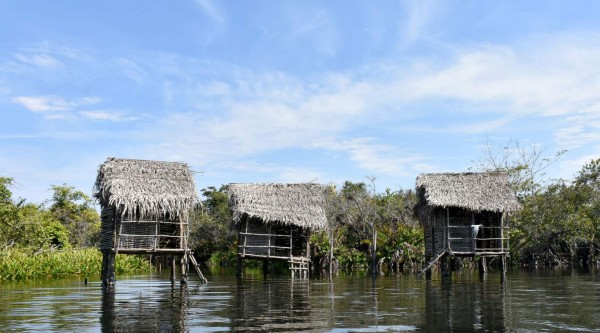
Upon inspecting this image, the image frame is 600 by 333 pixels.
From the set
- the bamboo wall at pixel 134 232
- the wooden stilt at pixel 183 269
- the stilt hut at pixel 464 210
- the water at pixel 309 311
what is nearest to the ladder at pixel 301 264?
the stilt hut at pixel 464 210

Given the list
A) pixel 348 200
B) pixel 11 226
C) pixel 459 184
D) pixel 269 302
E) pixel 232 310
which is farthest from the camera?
pixel 348 200

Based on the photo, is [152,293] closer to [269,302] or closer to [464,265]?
[269,302]

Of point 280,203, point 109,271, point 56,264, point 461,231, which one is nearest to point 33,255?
point 56,264

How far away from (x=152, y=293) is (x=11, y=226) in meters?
13.7

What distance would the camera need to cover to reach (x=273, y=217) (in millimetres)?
26125

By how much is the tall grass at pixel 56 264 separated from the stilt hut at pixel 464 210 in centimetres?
1621

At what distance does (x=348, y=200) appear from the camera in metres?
40.5

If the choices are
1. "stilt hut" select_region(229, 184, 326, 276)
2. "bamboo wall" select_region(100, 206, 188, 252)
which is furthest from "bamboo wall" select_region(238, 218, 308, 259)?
"bamboo wall" select_region(100, 206, 188, 252)

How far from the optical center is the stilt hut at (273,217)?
1034 inches

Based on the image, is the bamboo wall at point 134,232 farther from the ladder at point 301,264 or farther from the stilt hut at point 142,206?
the ladder at point 301,264

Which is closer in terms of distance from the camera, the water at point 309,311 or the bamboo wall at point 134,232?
the water at point 309,311

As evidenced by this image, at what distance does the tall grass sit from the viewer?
26.1 metres

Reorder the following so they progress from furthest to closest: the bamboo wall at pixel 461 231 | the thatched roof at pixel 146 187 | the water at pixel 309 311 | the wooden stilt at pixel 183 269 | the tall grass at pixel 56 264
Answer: the tall grass at pixel 56 264 < the bamboo wall at pixel 461 231 < the wooden stilt at pixel 183 269 < the thatched roof at pixel 146 187 < the water at pixel 309 311

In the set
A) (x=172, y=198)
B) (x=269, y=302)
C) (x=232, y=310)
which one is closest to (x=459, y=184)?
(x=172, y=198)
